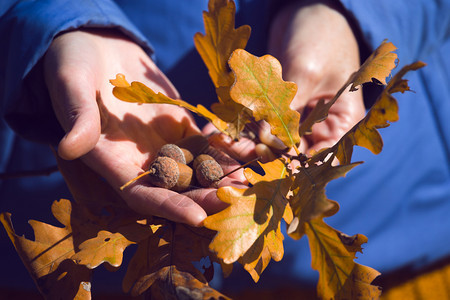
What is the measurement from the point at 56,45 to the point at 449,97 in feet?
5.35

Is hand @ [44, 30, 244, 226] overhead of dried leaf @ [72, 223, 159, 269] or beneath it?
overhead

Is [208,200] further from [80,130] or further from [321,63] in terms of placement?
[321,63]

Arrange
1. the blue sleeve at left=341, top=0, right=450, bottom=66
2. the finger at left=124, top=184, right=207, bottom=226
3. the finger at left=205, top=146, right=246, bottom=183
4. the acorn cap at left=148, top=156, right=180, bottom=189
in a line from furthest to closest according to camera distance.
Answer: the blue sleeve at left=341, top=0, right=450, bottom=66, the finger at left=205, top=146, right=246, bottom=183, the acorn cap at left=148, top=156, right=180, bottom=189, the finger at left=124, top=184, right=207, bottom=226

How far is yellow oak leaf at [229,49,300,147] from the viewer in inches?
27.8

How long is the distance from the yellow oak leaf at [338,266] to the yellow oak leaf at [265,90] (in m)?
0.24

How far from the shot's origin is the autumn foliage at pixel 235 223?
584 millimetres

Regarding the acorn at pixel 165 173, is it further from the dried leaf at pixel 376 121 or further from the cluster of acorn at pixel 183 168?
the dried leaf at pixel 376 121

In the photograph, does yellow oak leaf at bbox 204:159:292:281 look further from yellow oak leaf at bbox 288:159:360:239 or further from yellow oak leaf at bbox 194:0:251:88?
yellow oak leaf at bbox 194:0:251:88

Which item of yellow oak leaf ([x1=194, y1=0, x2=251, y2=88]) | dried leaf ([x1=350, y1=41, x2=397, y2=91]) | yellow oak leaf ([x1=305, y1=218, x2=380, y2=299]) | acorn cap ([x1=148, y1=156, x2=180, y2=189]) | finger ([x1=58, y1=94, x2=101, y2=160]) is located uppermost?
yellow oak leaf ([x1=194, y1=0, x2=251, y2=88])

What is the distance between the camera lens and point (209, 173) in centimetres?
79

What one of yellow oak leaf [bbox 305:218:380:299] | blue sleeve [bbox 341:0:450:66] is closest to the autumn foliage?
yellow oak leaf [bbox 305:218:380:299]

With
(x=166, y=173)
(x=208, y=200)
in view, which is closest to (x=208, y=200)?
(x=208, y=200)

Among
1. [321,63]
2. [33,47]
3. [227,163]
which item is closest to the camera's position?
[227,163]

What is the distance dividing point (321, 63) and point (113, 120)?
0.67 metres
